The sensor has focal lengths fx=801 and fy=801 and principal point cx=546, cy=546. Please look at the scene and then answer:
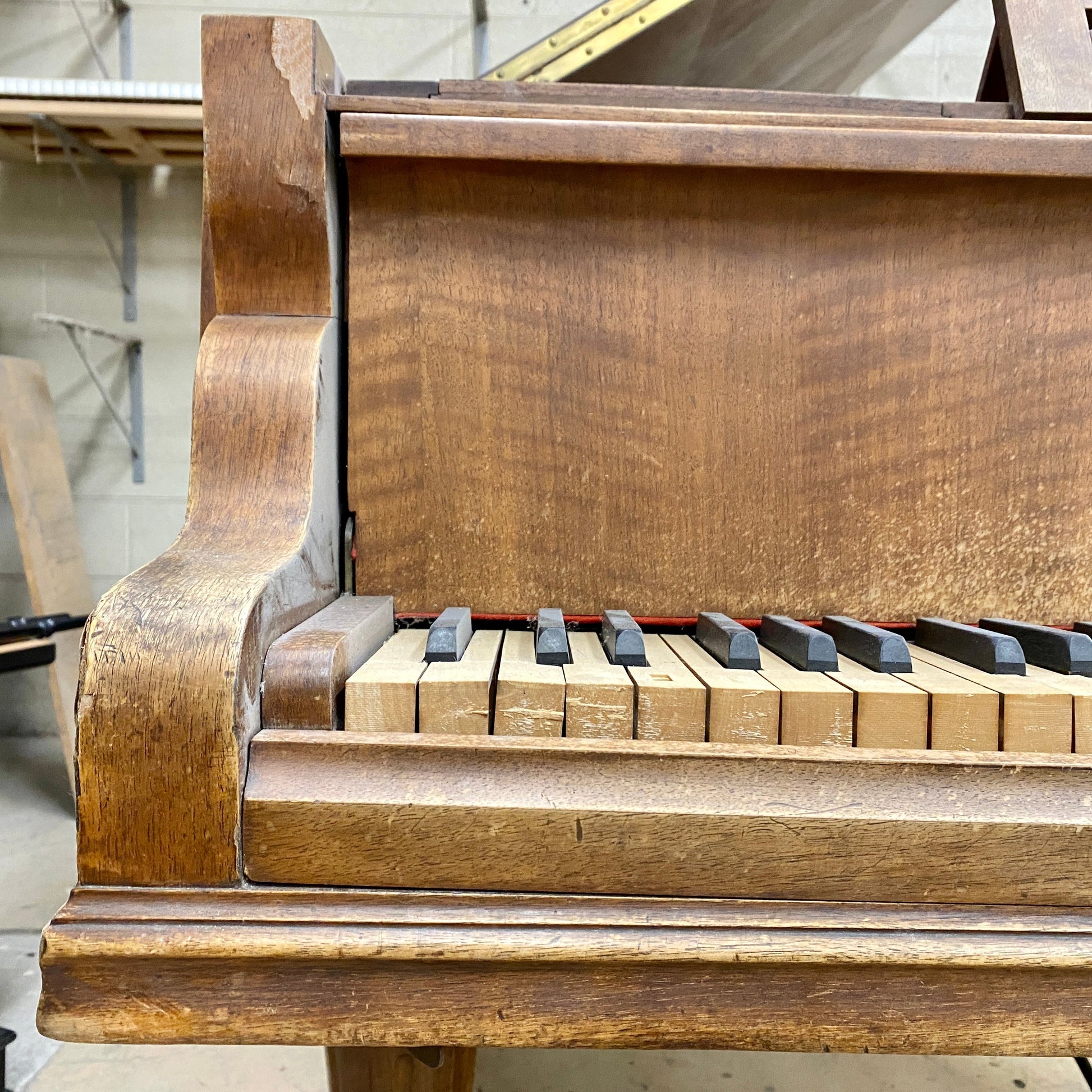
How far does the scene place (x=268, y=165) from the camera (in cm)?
64

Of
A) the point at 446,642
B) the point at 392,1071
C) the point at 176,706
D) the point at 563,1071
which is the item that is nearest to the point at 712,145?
the point at 446,642

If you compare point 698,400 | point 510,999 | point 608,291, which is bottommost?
point 510,999

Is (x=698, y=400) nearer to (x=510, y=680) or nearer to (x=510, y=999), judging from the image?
(x=510, y=680)

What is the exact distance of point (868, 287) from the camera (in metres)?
0.75

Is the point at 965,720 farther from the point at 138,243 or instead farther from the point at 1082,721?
the point at 138,243

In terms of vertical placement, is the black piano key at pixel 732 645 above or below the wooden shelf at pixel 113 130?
below

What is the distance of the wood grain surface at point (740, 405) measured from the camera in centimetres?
73

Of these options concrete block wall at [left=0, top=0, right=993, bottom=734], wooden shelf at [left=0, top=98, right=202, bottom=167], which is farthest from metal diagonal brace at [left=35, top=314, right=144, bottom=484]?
wooden shelf at [left=0, top=98, right=202, bottom=167]

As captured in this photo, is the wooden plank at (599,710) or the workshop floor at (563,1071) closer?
the wooden plank at (599,710)

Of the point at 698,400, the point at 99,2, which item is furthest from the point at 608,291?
the point at 99,2

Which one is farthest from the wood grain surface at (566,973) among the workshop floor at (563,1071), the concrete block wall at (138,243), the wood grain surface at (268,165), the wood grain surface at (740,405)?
the concrete block wall at (138,243)

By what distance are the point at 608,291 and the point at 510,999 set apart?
1.89ft

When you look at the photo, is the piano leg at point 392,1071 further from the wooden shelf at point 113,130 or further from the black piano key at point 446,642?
the wooden shelf at point 113,130

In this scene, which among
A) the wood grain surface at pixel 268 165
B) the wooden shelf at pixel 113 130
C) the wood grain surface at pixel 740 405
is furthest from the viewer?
the wooden shelf at pixel 113 130
